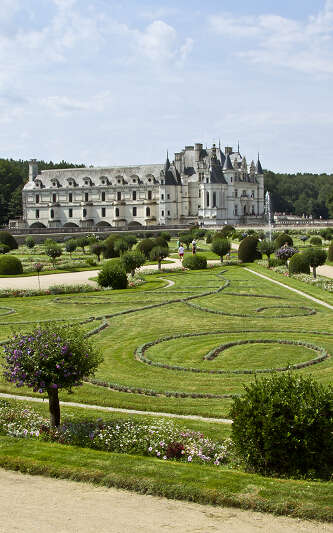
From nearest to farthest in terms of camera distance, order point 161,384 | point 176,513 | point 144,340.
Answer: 1. point 176,513
2. point 161,384
3. point 144,340

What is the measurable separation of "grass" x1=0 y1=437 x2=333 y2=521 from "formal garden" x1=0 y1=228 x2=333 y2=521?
14 mm

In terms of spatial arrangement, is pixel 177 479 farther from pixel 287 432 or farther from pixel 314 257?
pixel 314 257

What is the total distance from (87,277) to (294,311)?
48.2 ft

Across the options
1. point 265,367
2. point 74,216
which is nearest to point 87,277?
point 265,367

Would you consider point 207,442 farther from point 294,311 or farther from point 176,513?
point 294,311

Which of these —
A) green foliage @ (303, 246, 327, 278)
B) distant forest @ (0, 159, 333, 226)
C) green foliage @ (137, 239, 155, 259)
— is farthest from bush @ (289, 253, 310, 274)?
distant forest @ (0, 159, 333, 226)

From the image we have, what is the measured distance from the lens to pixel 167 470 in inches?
301

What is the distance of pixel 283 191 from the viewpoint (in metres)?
122

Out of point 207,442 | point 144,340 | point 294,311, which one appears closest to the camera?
point 207,442

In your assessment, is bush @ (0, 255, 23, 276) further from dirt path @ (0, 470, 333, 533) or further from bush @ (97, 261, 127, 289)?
dirt path @ (0, 470, 333, 533)

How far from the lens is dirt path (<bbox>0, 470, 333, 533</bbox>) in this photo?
617 centimetres

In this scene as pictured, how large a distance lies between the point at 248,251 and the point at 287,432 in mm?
33601

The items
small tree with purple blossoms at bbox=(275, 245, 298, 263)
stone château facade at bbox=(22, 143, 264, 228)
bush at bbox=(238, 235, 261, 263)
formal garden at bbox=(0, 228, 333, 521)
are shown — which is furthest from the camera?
stone château facade at bbox=(22, 143, 264, 228)

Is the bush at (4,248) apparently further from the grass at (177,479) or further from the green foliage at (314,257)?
the grass at (177,479)
